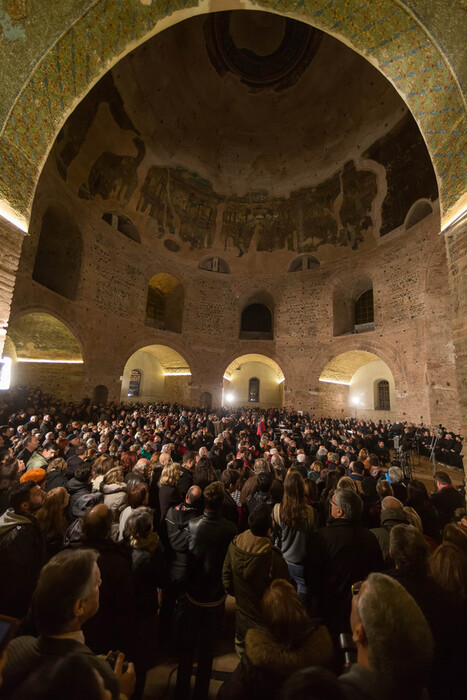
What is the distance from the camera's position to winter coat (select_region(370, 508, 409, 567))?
Result: 8.23ft

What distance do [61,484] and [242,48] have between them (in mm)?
20687

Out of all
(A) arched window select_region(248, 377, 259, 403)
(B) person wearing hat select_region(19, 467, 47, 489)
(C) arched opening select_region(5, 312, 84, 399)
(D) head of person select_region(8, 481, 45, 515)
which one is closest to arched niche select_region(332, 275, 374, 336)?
(A) arched window select_region(248, 377, 259, 403)

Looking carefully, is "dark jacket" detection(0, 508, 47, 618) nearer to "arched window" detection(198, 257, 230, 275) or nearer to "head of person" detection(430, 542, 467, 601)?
"head of person" detection(430, 542, 467, 601)

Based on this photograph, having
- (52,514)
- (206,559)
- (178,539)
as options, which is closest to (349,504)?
(206,559)

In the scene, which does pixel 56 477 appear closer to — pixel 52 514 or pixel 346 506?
pixel 52 514

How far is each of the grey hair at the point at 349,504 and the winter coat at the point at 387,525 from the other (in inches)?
14.0

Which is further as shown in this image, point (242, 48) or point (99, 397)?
point (242, 48)

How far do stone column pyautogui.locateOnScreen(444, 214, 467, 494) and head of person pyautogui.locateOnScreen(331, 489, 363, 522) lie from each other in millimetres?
2636

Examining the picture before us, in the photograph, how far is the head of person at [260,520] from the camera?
2.08 m

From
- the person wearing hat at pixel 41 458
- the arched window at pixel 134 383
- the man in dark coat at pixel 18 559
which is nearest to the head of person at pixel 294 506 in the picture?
the man in dark coat at pixel 18 559

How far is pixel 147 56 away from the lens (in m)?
13.4

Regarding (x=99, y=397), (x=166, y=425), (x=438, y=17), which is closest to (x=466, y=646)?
(x=438, y=17)

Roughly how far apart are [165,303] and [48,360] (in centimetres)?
761

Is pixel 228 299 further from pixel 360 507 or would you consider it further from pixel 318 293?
pixel 360 507
